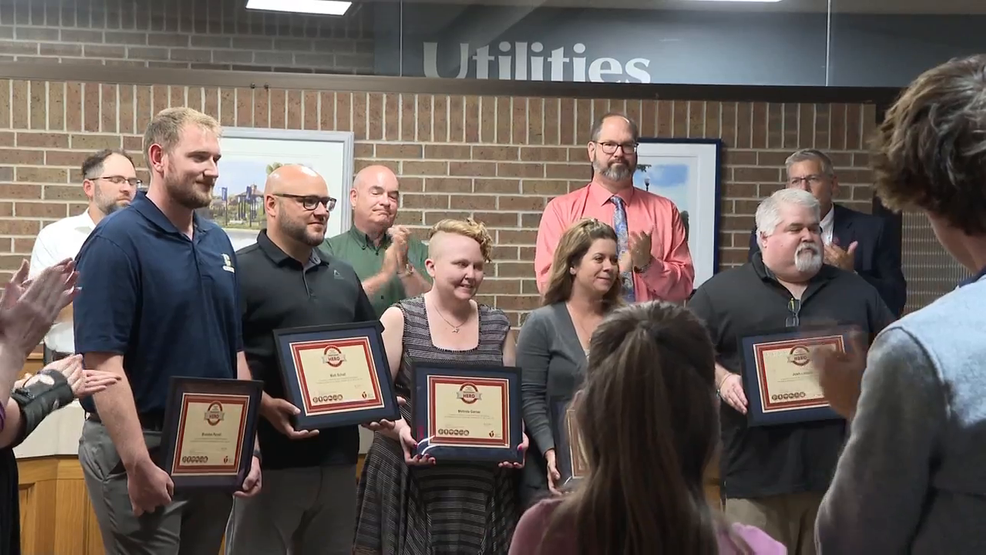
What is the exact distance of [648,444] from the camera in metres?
1.55

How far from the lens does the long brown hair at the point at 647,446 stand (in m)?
1.55

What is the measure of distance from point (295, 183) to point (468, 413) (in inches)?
37.2

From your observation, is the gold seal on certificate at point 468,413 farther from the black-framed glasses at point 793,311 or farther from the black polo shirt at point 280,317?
the black-framed glasses at point 793,311

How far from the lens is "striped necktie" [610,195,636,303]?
174 inches

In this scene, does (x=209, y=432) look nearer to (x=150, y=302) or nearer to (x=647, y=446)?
(x=150, y=302)

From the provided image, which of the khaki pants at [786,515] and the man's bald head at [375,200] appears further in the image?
the man's bald head at [375,200]

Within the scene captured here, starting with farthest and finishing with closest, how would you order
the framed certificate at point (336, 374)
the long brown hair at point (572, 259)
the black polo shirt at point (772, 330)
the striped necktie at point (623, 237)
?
the striped necktie at point (623, 237)
the long brown hair at point (572, 259)
the black polo shirt at point (772, 330)
the framed certificate at point (336, 374)

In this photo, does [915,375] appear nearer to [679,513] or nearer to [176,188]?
[679,513]

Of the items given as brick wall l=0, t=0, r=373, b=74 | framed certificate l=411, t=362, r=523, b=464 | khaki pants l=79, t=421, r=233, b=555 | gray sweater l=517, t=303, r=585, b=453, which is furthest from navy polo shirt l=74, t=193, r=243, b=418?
brick wall l=0, t=0, r=373, b=74

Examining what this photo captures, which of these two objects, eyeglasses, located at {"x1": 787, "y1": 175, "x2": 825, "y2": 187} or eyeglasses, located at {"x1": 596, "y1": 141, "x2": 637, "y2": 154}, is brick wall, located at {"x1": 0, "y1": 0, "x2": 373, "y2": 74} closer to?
eyeglasses, located at {"x1": 596, "y1": 141, "x2": 637, "y2": 154}

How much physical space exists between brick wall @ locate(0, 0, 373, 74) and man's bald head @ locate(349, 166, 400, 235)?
4.17 ft

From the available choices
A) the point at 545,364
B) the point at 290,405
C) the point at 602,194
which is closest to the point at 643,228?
the point at 602,194

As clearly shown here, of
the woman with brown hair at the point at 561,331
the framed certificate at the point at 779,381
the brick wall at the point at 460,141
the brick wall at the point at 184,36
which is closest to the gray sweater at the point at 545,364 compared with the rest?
the woman with brown hair at the point at 561,331

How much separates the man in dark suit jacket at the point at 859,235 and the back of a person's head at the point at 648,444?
319 centimetres
